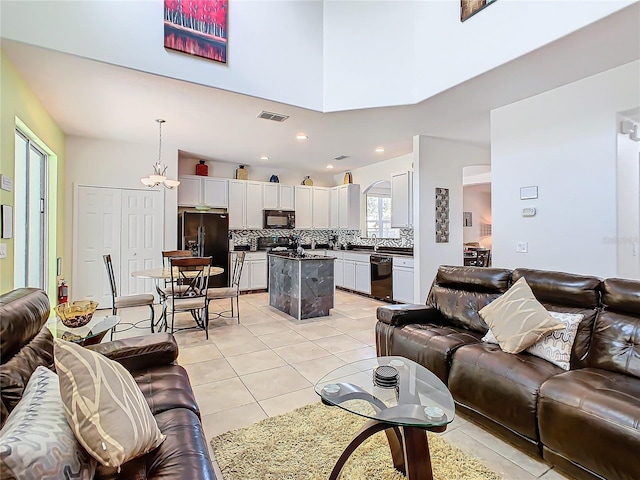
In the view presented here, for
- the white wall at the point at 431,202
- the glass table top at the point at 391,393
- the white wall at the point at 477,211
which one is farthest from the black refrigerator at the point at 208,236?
the white wall at the point at 477,211

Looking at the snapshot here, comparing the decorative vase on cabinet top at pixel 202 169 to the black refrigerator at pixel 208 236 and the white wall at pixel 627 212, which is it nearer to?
the black refrigerator at pixel 208 236

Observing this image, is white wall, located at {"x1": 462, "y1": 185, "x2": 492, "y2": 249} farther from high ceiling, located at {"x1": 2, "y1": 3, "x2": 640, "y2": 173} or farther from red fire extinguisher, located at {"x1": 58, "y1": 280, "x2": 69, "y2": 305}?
red fire extinguisher, located at {"x1": 58, "y1": 280, "x2": 69, "y2": 305}

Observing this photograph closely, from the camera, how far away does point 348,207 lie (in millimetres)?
7430

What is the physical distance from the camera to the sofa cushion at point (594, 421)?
4.68 feet

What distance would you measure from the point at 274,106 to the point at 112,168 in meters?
3.28

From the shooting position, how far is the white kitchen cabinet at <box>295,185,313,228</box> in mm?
7617

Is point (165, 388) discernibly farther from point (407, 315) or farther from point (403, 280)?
point (403, 280)

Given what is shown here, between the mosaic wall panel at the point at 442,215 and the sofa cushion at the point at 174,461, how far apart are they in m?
4.56

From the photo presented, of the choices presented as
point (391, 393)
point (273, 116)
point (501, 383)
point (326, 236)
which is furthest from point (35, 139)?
point (326, 236)

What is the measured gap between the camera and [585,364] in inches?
82.2

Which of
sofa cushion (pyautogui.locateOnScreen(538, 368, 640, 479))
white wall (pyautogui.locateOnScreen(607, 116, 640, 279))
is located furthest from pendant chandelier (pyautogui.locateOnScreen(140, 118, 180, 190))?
Result: white wall (pyautogui.locateOnScreen(607, 116, 640, 279))

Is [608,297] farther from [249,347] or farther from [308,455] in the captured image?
[249,347]

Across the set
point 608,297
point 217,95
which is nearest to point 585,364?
point 608,297

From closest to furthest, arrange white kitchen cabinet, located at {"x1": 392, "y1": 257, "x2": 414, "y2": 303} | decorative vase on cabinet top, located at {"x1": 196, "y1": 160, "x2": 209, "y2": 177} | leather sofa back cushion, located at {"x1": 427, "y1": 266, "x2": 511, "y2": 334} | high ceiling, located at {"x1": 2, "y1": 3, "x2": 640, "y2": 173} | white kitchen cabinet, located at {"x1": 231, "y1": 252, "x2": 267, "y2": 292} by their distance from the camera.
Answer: leather sofa back cushion, located at {"x1": 427, "y1": 266, "x2": 511, "y2": 334} → high ceiling, located at {"x1": 2, "y1": 3, "x2": 640, "y2": 173} → white kitchen cabinet, located at {"x1": 392, "y1": 257, "x2": 414, "y2": 303} → decorative vase on cabinet top, located at {"x1": 196, "y1": 160, "x2": 209, "y2": 177} → white kitchen cabinet, located at {"x1": 231, "y1": 252, "x2": 267, "y2": 292}
